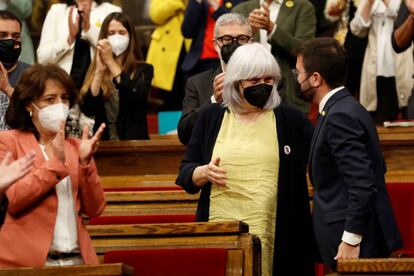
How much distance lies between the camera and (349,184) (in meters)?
4.78

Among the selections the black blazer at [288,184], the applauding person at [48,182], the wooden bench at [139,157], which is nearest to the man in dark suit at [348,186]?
the black blazer at [288,184]

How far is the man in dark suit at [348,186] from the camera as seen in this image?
4758mm

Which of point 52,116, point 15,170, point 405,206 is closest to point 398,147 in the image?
point 405,206

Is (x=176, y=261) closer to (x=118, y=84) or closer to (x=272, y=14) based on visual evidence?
(x=118, y=84)

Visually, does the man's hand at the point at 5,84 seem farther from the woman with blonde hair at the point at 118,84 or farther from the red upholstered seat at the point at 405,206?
the red upholstered seat at the point at 405,206

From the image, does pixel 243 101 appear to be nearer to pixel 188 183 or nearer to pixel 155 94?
pixel 188 183

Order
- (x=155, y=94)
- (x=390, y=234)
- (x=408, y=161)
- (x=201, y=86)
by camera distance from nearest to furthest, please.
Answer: (x=390, y=234)
(x=201, y=86)
(x=408, y=161)
(x=155, y=94)

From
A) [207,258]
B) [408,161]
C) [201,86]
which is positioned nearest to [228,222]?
[207,258]

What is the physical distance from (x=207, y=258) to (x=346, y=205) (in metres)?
0.56

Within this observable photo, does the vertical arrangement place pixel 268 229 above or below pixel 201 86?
below

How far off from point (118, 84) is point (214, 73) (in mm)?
845

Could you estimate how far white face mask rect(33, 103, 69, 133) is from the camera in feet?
15.3

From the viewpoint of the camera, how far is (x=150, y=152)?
281 inches

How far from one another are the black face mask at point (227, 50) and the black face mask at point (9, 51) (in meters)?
1.00
